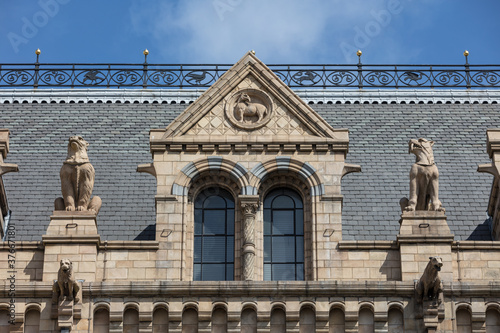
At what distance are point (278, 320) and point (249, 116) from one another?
663 centimetres

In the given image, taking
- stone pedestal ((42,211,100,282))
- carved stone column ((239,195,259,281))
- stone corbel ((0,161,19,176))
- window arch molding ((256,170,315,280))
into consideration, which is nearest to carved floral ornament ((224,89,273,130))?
window arch molding ((256,170,315,280))

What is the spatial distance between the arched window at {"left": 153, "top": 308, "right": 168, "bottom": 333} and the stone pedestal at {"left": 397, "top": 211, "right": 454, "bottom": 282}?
6.59 m

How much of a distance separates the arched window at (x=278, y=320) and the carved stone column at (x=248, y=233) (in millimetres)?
1226

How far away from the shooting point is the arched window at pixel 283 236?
4584cm

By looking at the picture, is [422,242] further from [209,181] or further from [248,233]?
[209,181]

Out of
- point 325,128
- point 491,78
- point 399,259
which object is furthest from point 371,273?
point 491,78

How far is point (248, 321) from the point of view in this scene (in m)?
44.1

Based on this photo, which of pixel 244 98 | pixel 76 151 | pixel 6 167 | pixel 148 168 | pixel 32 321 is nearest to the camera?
pixel 32 321

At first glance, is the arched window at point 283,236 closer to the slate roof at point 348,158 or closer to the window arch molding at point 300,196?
the window arch molding at point 300,196

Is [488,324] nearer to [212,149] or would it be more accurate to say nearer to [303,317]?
[303,317]

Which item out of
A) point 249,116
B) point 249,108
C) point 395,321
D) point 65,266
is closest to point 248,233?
point 249,116

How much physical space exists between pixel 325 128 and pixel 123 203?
6.99 metres

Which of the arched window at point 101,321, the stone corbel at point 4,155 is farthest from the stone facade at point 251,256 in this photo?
the stone corbel at point 4,155

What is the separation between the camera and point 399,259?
148 feet
